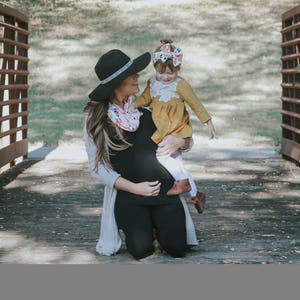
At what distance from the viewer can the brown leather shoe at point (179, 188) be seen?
535 cm

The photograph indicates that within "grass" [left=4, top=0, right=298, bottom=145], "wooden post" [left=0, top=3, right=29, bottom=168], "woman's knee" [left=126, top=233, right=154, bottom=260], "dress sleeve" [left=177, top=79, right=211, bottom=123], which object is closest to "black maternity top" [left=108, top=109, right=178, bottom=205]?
"woman's knee" [left=126, top=233, right=154, bottom=260]

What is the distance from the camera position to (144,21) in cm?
1958

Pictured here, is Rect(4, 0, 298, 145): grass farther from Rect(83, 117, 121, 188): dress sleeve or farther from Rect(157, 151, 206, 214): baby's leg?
Rect(83, 117, 121, 188): dress sleeve

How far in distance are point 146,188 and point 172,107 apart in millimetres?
588

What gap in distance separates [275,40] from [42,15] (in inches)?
229

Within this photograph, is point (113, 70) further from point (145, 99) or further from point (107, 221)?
point (107, 221)

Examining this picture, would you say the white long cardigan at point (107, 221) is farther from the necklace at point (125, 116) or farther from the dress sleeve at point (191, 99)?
the dress sleeve at point (191, 99)

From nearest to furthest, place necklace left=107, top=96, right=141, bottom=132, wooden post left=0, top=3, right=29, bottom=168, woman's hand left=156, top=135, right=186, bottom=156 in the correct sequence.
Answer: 1. necklace left=107, top=96, right=141, bottom=132
2. woman's hand left=156, top=135, right=186, bottom=156
3. wooden post left=0, top=3, right=29, bottom=168

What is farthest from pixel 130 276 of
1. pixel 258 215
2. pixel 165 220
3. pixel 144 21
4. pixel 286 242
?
pixel 144 21

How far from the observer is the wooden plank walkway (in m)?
5.43

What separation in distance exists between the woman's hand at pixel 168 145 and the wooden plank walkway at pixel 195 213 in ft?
2.20

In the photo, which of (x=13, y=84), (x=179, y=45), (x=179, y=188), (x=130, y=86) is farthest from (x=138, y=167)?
(x=179, y=45)

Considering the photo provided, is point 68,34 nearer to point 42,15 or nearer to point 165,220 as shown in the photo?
point 42,15

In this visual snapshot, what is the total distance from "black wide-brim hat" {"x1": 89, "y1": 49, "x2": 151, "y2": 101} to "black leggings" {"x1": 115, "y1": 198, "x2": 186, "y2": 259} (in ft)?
2.37
